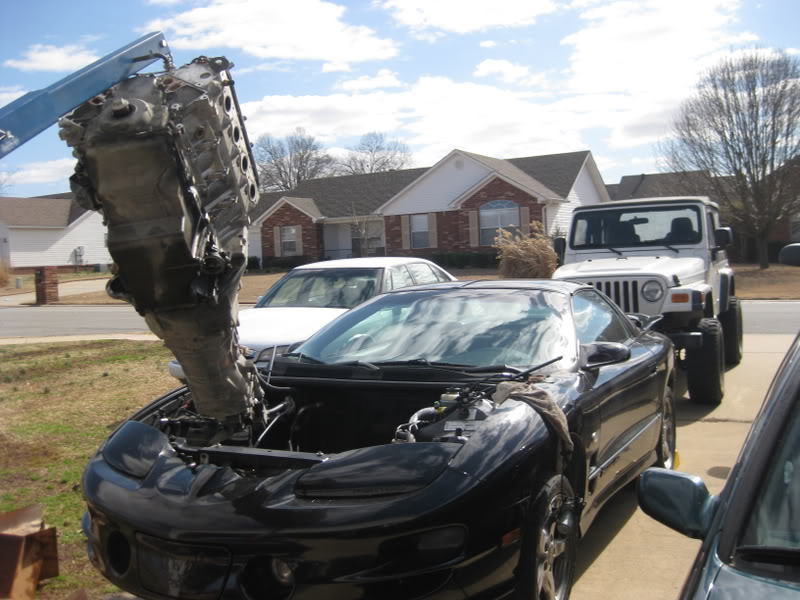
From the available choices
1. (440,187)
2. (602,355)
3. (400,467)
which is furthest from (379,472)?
(440,187)

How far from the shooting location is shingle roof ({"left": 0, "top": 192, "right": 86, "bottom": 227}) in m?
49.4

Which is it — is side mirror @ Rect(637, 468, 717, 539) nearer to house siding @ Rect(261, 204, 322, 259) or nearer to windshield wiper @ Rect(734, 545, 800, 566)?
windshield wiper @ Rect(734, 545, 800, 566)

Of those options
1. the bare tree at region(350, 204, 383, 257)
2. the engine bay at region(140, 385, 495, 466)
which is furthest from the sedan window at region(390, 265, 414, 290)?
the bare tree at region(350, 204, 383, 257)

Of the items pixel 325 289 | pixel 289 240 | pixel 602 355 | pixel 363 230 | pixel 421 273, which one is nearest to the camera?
pixel 602 355

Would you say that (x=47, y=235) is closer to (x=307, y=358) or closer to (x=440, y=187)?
(x=440, y=187)

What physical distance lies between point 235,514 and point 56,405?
5784mm

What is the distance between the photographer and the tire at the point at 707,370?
26.0ft

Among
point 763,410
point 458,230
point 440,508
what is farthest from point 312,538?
point 458,230

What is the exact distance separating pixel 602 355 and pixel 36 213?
5222 centimetres

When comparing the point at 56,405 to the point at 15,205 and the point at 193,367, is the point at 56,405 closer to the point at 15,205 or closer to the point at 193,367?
the point at 193,367

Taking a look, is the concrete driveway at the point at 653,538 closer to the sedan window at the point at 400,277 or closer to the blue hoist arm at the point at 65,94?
the blue hoist arm at the point at 65,94

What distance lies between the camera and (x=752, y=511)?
2.21m

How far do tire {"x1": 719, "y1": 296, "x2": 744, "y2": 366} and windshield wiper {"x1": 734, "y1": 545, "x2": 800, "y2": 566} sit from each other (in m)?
8.68

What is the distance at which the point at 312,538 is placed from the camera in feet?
9.75
